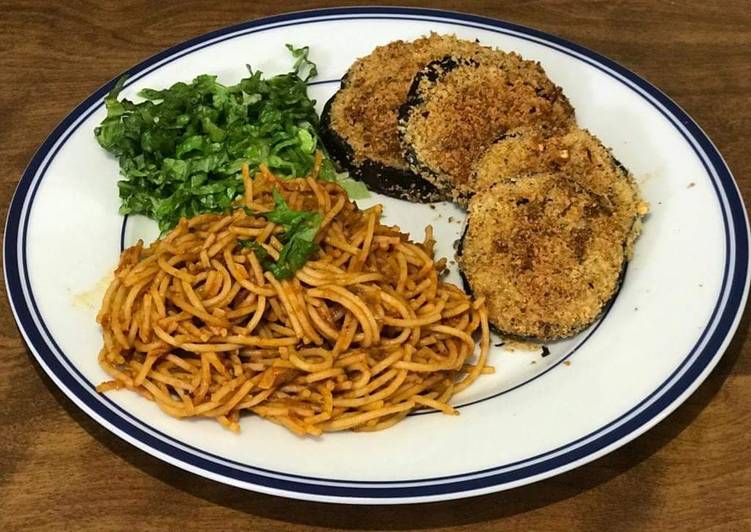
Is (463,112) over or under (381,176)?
over

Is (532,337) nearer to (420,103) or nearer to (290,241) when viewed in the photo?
(290,241)

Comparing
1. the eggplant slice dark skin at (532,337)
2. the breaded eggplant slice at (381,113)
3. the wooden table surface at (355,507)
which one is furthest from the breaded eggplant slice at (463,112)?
the wooden table surface at (355,507)

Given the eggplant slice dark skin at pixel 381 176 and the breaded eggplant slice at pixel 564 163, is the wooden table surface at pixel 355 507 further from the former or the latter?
the eggplant slice dark skin at pixel 381 176

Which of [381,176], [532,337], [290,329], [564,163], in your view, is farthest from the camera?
[381,176]

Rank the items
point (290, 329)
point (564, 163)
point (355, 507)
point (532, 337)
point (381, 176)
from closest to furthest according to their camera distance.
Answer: point (355, 507), point (290, 329), point (532, 337), point (564, 163), point (381, 176)

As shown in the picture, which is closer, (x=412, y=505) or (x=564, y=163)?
(x=412, y=505)

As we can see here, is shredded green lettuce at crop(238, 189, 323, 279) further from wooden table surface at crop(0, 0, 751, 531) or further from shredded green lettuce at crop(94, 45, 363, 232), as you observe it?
wooden table surface at crop(0, 0, 751, 531)

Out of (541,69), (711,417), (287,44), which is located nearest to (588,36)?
(541,69)

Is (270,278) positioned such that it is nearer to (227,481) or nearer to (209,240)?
(209,240)

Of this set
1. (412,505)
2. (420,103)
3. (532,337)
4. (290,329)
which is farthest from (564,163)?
(412,505)
